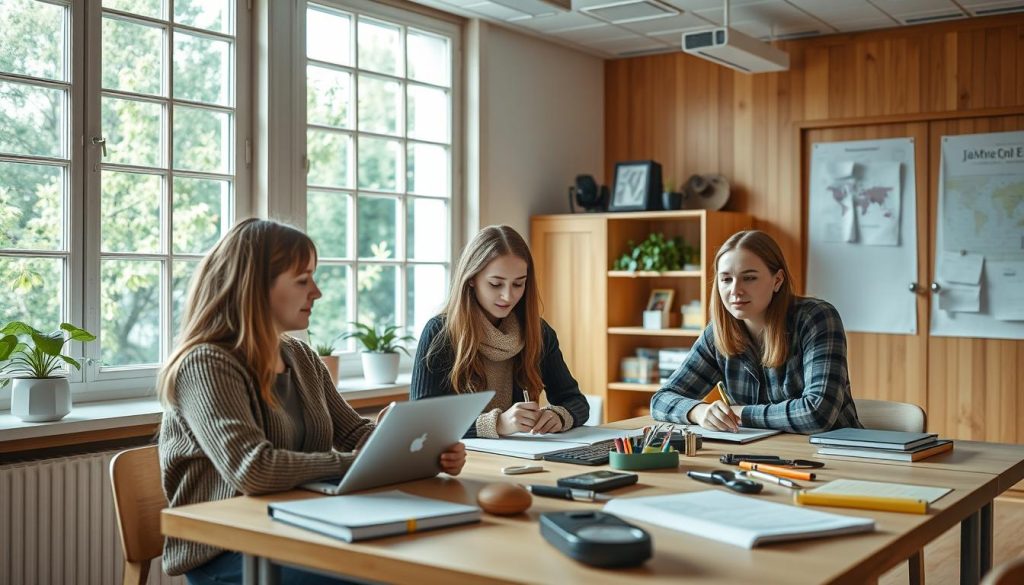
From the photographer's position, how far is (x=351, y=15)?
15.4 feet

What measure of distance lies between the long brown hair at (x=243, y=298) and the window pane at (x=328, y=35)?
253 cm

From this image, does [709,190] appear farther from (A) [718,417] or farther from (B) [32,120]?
(B) [32,120]

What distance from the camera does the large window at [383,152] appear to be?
182 inches

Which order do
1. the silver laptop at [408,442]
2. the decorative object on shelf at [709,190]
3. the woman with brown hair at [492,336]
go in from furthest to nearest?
the decorative object on shelf at [709,190], the woman with brown hair at [492,336], the silver laptop at [408,442]

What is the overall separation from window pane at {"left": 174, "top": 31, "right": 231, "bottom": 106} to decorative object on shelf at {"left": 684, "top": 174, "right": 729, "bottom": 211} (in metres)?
2.61

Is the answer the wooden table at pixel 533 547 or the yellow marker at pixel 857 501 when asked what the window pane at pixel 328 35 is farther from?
the yellow marker at pixel 857 501

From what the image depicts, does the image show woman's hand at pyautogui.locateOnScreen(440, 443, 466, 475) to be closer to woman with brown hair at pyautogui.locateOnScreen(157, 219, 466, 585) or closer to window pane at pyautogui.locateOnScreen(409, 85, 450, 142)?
woman with brown hair at pyautogui.locateOnScreen(157, 219, 466, 585)

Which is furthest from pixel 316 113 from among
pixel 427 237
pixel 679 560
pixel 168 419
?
pixel 679 560

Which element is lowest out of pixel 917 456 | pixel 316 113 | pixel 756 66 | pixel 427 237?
pixel 917 456

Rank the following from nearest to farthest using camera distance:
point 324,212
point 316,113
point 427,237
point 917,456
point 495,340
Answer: point 917,456, point 495,340, point 316,113, point 324,212, point 427,237

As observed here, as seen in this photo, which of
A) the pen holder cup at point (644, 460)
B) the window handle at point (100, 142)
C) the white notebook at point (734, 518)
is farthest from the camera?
the window handle at point (100, 142)

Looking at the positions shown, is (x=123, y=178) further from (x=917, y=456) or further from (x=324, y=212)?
(x=917, y=456)

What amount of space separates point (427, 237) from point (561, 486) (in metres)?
3.36

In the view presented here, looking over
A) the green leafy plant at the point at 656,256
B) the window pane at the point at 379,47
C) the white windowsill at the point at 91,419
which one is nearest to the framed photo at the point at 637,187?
the green leafy plant at the point at 656,256
